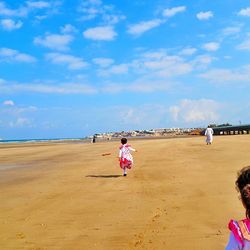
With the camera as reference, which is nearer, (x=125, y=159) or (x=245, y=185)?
(x=245, y=185)

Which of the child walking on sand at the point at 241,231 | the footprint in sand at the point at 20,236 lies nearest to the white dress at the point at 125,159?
the footprint in sand at the point at 20,236

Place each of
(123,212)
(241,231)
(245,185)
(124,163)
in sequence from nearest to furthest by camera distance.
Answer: (245,185), (241,231), (123,212), (124,163)

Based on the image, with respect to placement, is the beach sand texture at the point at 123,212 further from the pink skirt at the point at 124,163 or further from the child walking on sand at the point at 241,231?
the child walking on sand at the point at 241,231

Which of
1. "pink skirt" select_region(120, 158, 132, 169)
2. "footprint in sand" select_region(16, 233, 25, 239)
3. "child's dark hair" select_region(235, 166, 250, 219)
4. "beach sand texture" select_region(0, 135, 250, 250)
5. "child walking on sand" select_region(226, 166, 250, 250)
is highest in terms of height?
"child's dark hair" select_region(235, 166, 250, 219)

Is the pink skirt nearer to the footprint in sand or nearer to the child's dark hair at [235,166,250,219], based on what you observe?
the footprint in sand

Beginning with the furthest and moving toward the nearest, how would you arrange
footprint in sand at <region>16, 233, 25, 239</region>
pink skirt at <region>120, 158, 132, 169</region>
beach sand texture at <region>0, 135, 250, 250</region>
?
pink skirt at <region>120, 158, 132, 169</region>, footprint in sand at <region>16, 233, 25, 239</region>, beach sand texture at <region>0, 135, 250, 250</region>

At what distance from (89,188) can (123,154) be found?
373 centimetres

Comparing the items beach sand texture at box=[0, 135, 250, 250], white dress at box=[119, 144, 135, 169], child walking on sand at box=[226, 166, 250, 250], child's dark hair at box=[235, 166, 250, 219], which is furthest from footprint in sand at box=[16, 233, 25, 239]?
white dress at box=[119, 144, 135, 169]

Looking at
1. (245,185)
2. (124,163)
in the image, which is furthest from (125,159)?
(245,185)

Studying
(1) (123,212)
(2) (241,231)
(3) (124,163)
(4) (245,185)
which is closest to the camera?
(4) (245,185)

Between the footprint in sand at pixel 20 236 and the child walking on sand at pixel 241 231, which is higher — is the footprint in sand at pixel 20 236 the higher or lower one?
the lower one

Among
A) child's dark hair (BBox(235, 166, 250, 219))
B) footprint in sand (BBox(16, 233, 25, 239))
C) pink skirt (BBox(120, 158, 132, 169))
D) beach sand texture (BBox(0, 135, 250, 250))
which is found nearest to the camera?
child's dark hair (BBox(235, 166, 250, 219))

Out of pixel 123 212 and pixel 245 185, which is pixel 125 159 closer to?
pixel 123 212

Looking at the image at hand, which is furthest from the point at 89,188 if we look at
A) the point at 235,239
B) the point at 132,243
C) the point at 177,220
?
the point at 235,239
